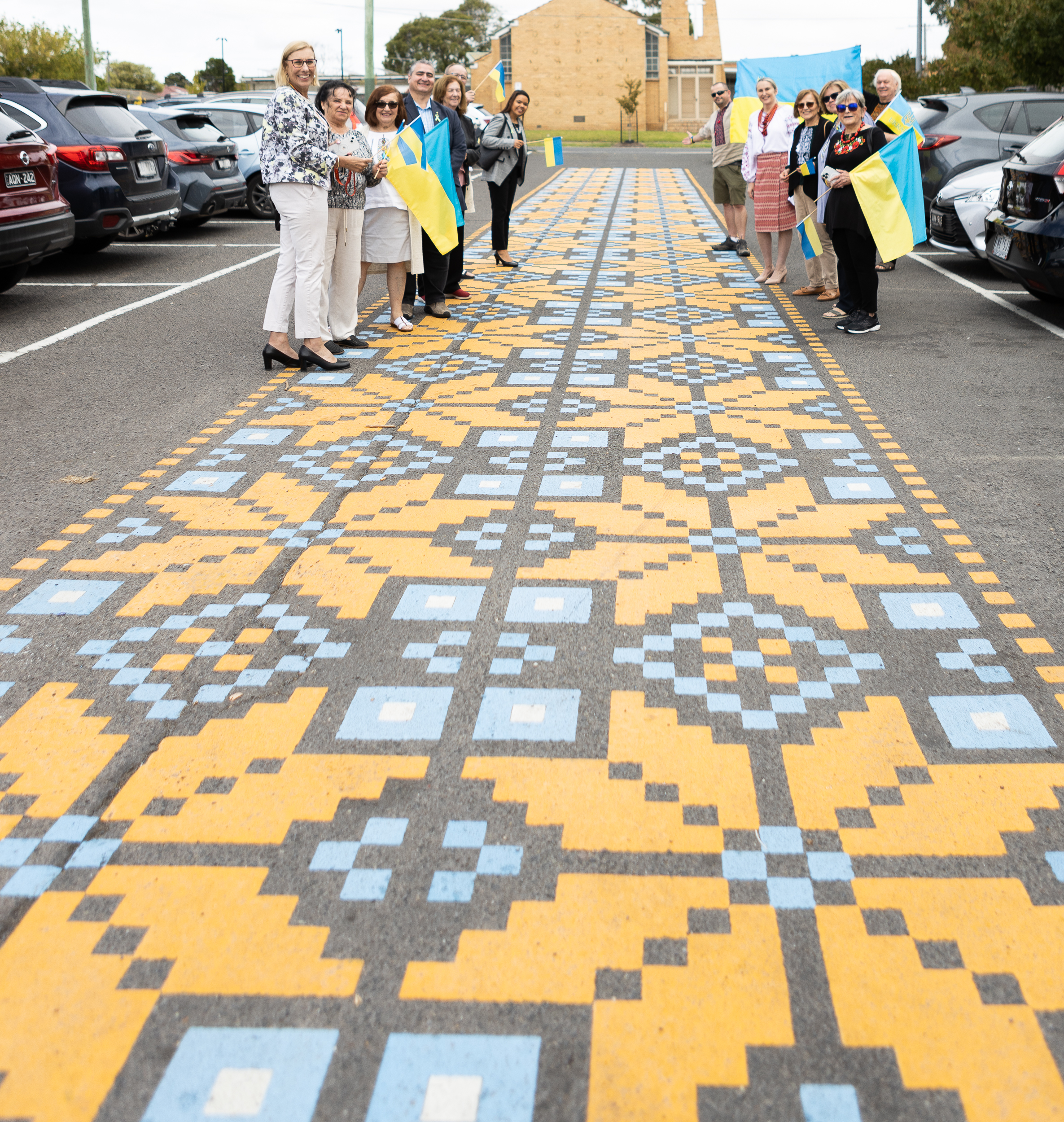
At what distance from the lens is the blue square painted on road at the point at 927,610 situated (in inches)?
152

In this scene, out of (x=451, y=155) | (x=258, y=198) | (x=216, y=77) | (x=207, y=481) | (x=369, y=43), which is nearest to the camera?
(x=207, y=481)

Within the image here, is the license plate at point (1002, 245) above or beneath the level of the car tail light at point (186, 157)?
beneath

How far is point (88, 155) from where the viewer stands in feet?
36.8

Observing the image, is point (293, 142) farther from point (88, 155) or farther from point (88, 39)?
point (88, 39)

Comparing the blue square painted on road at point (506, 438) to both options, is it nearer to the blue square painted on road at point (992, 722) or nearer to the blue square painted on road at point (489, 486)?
the blue square painted on road at point (489, 486)

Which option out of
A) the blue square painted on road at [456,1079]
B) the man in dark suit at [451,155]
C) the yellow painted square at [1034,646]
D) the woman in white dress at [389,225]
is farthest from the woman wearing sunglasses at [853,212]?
the blue square painted on road at [456,1079]

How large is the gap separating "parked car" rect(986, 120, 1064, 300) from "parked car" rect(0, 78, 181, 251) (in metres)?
7.99

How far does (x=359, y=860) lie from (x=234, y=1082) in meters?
0.65

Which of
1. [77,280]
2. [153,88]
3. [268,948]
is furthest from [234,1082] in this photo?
[153,88]

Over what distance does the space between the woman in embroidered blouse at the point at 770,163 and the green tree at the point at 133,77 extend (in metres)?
87.2

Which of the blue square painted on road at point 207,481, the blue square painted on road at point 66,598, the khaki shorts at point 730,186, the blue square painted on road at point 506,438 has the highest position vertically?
the khaki shorts at point 730,186

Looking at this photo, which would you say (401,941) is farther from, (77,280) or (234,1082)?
(77,280)

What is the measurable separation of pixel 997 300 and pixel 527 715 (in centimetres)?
842

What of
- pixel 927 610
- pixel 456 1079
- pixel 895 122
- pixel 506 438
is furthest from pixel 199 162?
pixel 456 1079
